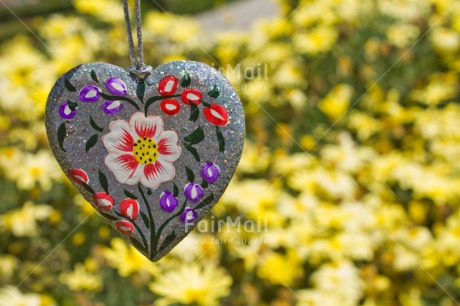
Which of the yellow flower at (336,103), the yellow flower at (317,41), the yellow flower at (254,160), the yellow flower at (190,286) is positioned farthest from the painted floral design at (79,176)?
the yellow flower at (317,41)

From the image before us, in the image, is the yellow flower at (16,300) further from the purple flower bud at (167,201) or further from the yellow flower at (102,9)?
the yellow flower at (102,9)

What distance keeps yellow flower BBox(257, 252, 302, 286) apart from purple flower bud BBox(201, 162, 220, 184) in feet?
3.00

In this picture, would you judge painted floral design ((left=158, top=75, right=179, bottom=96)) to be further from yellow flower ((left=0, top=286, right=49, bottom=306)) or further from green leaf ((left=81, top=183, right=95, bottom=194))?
yellow flower ((left=0, top=286, right=49, bottom=306))

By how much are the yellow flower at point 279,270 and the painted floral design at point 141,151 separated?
0.93 m

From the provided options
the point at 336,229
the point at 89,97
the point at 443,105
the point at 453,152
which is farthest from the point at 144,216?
the point at 443,105

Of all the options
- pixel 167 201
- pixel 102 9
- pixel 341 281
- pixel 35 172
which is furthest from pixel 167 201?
pixel 102 9

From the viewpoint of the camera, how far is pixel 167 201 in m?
0.73

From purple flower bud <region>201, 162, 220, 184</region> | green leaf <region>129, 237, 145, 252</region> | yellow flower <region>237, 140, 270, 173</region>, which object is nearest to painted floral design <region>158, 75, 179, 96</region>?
purple flower bud <region>201, 162, 220, 184</region>

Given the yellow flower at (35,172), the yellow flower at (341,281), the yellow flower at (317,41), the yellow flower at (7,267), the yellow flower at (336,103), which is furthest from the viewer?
the yellow flower at (317,41)

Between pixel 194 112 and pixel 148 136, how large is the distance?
65 mm

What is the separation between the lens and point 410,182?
6.47ft

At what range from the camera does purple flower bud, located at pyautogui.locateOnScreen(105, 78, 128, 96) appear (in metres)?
0.68

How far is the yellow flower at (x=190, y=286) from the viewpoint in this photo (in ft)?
4.25

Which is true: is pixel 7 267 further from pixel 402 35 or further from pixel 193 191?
pixel 402 35
